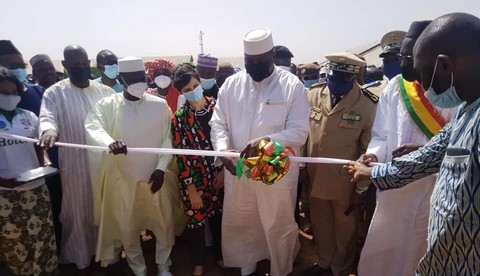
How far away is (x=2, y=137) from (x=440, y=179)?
3513 mm

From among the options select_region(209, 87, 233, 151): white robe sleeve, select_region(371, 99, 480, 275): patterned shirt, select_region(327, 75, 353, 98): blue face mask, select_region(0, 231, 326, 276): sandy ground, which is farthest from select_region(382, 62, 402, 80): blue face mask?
select_region(371, 99, 480, 275): patterned shirt

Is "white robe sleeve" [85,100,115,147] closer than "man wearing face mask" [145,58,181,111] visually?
Yes

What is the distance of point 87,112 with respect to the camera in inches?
156

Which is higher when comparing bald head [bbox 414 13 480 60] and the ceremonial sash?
bald head [bbox 414 13 480 60]

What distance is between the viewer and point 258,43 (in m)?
3.35

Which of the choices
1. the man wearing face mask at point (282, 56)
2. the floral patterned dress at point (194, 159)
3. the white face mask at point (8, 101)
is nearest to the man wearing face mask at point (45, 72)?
the white face mask at point (8, 101)

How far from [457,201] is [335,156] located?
6.49 ft

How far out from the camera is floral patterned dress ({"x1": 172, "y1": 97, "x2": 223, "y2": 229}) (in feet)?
12.2

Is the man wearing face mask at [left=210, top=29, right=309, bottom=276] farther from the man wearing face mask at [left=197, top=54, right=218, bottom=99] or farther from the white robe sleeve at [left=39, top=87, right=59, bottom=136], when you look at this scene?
the white robe sleeve at [left=39, top=87, right=59, bottom=136]

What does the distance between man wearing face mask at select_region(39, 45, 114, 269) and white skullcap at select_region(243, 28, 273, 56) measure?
1884mm

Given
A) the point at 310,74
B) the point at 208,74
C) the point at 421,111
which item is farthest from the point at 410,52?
the point at 310,74

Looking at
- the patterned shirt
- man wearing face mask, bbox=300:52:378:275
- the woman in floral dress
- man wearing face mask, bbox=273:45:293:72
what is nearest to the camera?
the patterned shirt

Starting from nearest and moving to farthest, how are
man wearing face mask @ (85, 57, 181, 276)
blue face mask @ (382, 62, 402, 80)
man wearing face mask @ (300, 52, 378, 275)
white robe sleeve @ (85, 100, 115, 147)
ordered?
white robe sleeve @ (85, 100, 115, 147)
man wearing face mask @ (300, 52, 378, 275)
man wearing face mask @ (85, 57, 181, 276)
blue face mask @ (382, 62, 402, 80)

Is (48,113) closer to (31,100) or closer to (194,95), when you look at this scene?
(31,100)
